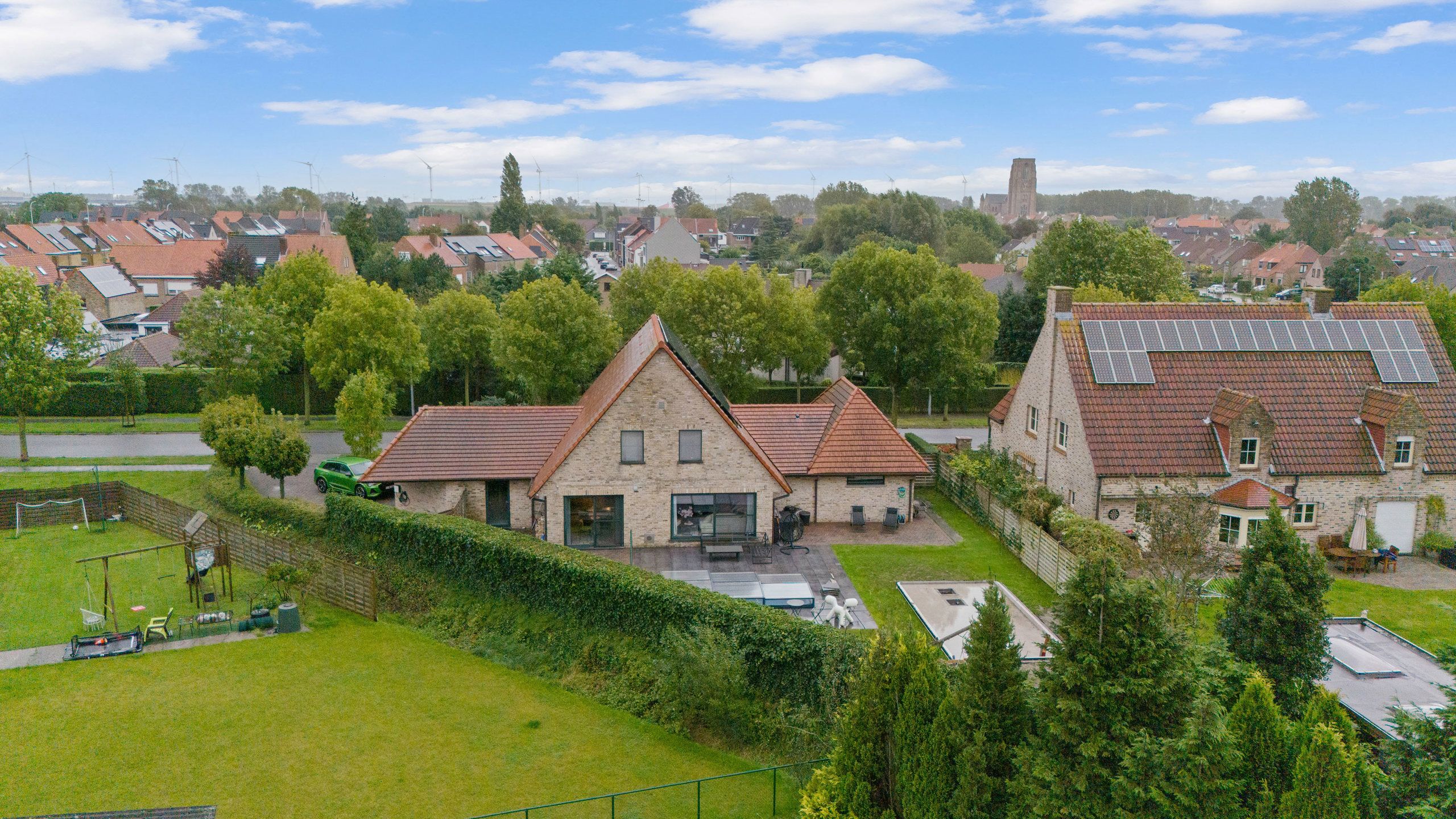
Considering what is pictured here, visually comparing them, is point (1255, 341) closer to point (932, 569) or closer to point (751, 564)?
point (932, 569)

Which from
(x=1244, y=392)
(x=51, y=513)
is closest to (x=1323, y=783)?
(x=1244, y=392)

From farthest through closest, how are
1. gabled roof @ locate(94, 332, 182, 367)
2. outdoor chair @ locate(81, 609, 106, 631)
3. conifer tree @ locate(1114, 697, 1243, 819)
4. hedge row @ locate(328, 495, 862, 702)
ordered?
1. gabled roof @ locate(94, 332, 182, 367)
2. outdoor chair @ locate(81, 609, 106, 631)
3. hedge row @ locate(328, 495, 862, 702)
4. conifer tree @ locate(1114, 697, 1243, 819)

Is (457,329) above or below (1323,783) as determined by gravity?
above

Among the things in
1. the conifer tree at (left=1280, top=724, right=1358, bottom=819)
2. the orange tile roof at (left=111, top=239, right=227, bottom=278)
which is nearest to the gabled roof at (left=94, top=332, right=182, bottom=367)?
the orange tile roof at (left=111, top=239, right=227, bottom=278)

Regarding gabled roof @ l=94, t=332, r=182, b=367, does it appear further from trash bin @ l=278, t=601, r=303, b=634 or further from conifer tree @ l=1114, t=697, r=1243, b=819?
conifer tree @ l=1114, t=697, r=1243, b=819

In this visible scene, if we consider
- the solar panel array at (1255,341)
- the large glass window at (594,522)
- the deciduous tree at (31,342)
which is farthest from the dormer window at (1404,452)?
the deciduous tree at (31,342)

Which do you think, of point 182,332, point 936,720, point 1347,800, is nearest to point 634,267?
point 182,332
